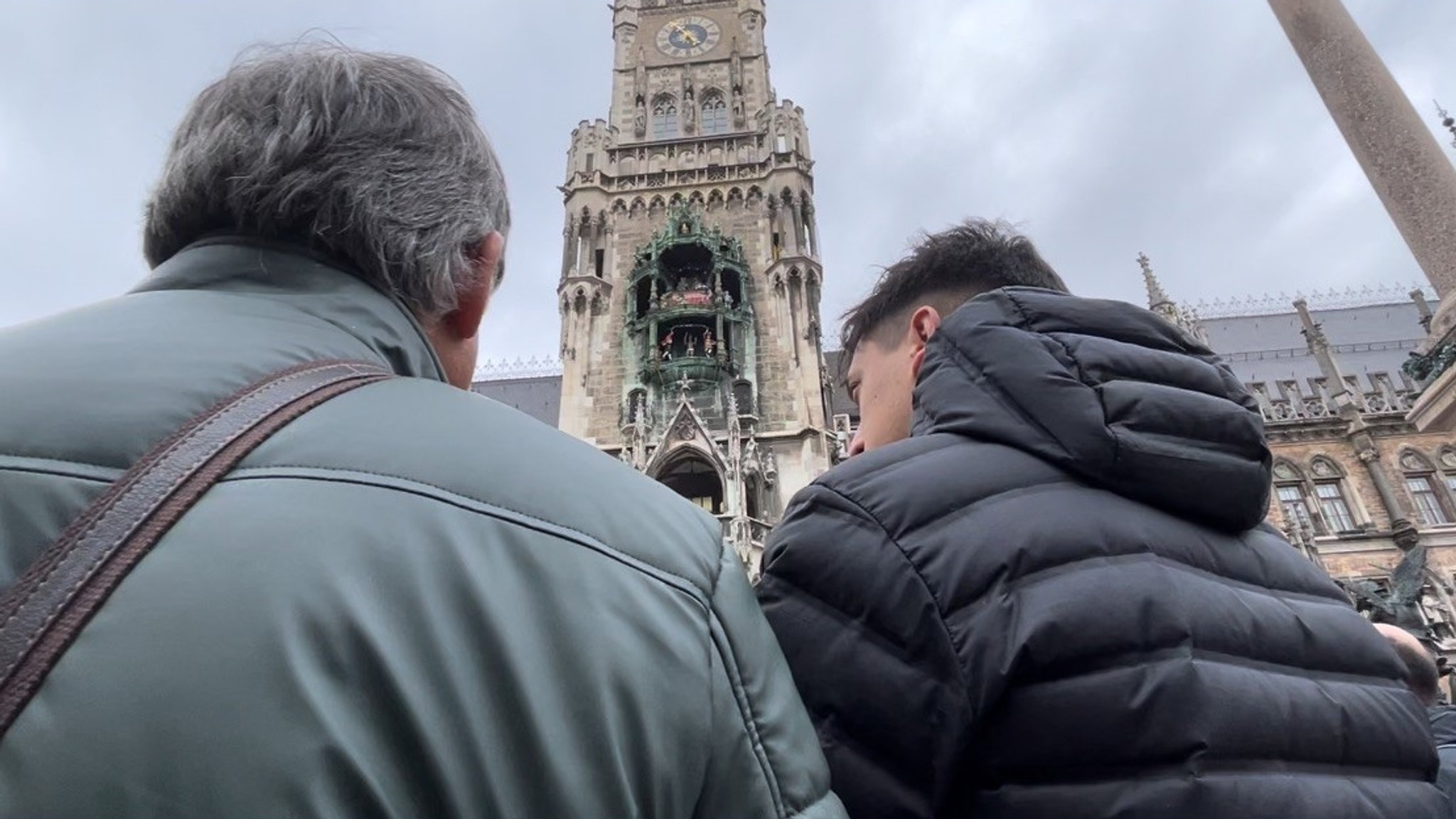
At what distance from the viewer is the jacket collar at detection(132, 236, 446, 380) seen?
1194mm

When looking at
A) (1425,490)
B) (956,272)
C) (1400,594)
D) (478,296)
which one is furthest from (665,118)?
(478,296)

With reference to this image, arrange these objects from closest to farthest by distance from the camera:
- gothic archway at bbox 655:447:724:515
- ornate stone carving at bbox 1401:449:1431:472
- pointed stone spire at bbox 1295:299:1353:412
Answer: gothic archway at bbox 655:447:724:515 → ornate stone carving at bbox 1401:449:1431:472 → pointed stone spire at bbox 1295:299:1353:412

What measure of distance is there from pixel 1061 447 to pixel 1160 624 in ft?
1.20

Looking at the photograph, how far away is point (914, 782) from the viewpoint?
144 centimetres

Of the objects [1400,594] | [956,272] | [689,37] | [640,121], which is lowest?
[956,272]

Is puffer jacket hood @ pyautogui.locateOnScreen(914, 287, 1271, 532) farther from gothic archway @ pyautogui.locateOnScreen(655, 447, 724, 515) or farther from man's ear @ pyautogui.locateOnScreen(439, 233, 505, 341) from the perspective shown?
gothic archway @ pyautogui.locateOnScreen(655, 447, 724, 515)

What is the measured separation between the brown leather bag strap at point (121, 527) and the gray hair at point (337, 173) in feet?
1.31

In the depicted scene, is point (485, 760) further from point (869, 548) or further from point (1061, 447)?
point (1061, 447)

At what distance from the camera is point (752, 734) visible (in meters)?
1.06

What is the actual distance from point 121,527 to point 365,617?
238 millimetres

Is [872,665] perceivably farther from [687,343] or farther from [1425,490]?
[1425,490]

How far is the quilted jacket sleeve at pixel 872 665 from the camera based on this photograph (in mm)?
1406

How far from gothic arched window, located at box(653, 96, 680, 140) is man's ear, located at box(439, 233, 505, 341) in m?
27.9

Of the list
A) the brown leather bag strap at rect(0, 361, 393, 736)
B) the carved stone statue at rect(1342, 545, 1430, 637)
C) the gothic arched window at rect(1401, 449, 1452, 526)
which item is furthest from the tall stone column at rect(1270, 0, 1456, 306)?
the gothic arched window at rect(1401, 449, 1452, 526)
